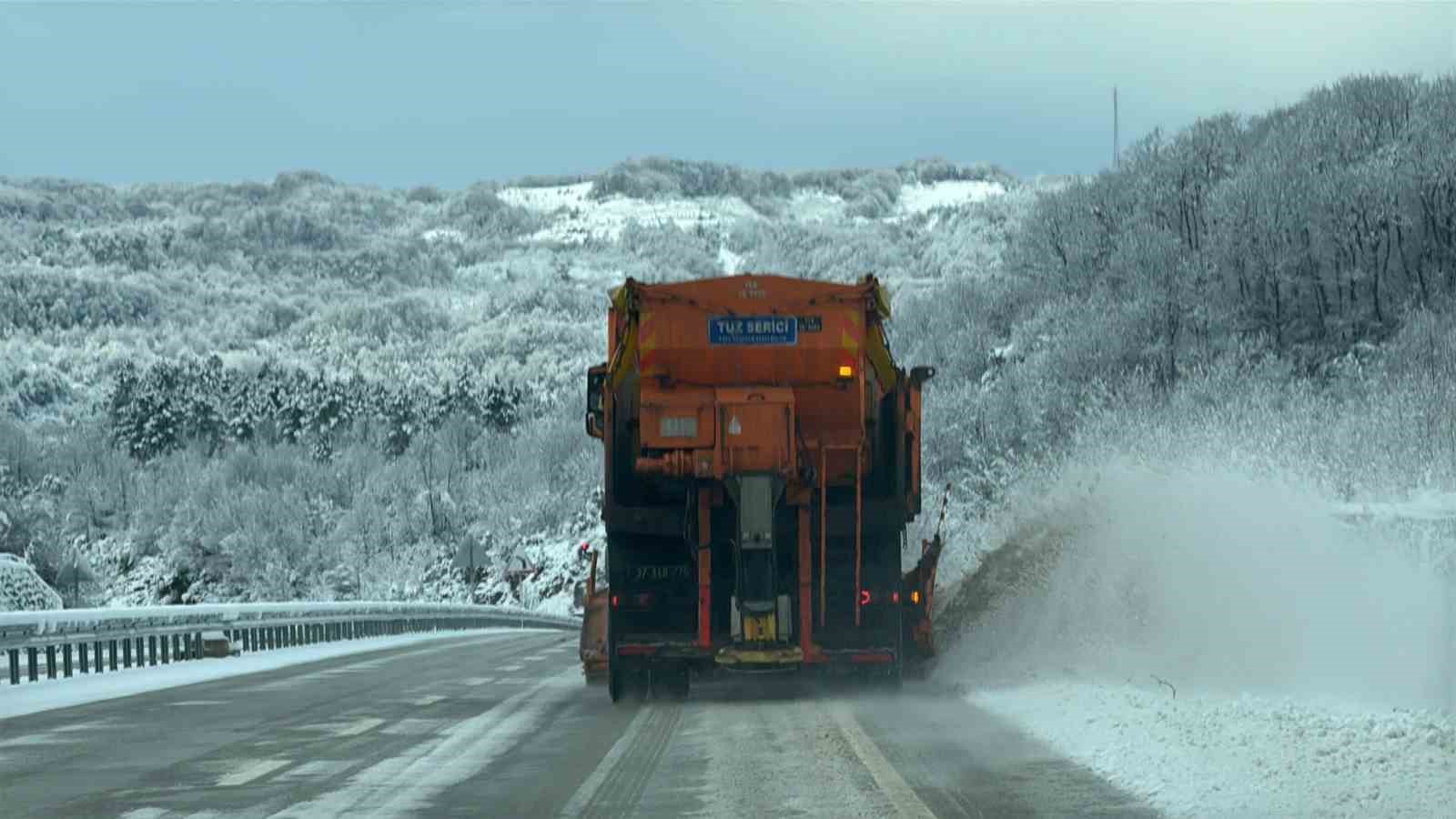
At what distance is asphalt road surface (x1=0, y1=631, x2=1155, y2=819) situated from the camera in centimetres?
992

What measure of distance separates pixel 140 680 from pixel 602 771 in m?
13.2

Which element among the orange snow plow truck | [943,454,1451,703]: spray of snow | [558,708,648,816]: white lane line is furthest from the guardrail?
→ [943,454,1451,703]: spray of snow

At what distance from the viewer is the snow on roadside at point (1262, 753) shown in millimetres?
9195

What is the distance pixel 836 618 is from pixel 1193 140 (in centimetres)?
11553

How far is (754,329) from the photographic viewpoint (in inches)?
641

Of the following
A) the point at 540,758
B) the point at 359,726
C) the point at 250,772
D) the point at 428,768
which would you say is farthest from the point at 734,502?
the point at 250,772

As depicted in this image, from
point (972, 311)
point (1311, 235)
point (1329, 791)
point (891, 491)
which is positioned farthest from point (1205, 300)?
point (1329, 791)

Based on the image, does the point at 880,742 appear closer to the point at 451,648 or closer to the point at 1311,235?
the point at 451,648

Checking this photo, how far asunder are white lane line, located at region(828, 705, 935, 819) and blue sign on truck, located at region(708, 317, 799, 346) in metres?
3.47

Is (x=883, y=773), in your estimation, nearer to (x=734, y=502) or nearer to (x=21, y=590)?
(x=734, y=502)

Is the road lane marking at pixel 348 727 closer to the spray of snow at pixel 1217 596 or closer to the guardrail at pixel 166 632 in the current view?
the spray of snow at pixel 1217 596

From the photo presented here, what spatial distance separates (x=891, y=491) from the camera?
54.8 ft

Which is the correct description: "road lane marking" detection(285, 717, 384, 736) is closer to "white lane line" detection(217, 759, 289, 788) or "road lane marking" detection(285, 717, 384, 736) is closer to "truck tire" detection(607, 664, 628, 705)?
"white lane line" detection(217, 759, 289, 788)

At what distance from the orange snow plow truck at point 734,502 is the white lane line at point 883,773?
5.28ft
